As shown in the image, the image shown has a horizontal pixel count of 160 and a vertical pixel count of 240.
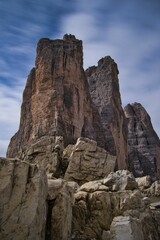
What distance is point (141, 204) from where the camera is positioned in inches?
650

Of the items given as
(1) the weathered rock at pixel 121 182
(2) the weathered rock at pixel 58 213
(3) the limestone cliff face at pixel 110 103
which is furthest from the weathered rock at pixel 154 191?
(3) the limestone cliff face at pixel 110 103

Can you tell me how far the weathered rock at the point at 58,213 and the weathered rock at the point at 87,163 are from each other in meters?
9.70

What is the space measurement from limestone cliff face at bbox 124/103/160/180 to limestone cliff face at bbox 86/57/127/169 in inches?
566

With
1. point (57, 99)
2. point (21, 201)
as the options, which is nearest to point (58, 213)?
point (21, 201)

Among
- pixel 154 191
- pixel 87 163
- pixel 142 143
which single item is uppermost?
pixel 142 143

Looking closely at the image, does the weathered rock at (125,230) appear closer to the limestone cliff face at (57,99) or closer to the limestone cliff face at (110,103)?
the limestone cliff face at (57,99)

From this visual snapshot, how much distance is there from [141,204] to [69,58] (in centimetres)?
3754

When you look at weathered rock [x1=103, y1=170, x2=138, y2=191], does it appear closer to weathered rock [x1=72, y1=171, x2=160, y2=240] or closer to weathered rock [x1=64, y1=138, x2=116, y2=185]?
weathered rock [x1=72, y1=171, x2=160, y2=240]

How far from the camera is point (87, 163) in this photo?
24.7 metres

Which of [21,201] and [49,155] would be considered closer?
[21,201]

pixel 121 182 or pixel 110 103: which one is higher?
pixel 110 103

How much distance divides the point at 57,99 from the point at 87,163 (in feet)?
75.2

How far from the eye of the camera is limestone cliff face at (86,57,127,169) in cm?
6003

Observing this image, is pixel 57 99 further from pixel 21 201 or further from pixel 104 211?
pixel 21 201
